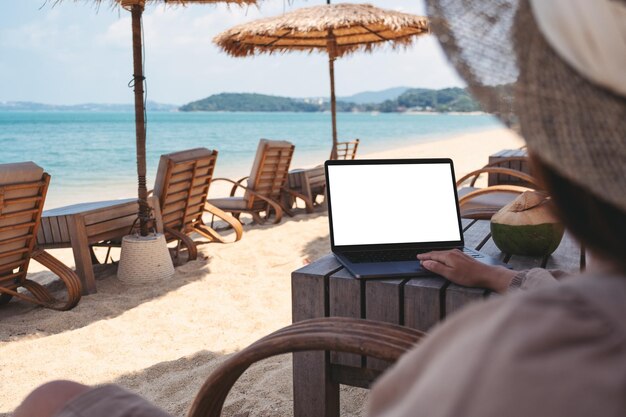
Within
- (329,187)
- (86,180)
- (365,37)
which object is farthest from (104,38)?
(329,187)

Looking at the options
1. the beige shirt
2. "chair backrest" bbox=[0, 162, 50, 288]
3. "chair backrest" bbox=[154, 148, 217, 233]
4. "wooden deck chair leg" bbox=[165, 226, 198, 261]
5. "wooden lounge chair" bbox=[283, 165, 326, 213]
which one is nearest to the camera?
the beige shirt

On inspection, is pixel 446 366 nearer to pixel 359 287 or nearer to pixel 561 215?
pixel 561 215

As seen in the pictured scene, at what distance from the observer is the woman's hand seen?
144 cm

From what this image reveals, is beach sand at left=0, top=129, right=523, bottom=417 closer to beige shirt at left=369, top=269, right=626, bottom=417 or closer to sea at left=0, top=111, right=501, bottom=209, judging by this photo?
beige shirt at left=369, top=269, right=626, bottom=417

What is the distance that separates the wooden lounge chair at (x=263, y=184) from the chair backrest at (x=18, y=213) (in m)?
3.07

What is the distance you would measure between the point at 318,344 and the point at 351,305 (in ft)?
1.54

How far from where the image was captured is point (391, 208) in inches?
74.4

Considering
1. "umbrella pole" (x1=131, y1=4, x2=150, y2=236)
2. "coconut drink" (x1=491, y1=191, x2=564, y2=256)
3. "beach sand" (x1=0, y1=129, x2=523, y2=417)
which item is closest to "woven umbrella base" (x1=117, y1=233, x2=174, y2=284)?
"beach sand" (x1=0, y1=129, x2=523, y2=417)

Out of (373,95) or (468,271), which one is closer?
(468,271)

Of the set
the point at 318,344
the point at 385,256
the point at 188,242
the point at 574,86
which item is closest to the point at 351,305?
the point at 385,256

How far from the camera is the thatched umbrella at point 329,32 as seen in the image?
24.1 feet

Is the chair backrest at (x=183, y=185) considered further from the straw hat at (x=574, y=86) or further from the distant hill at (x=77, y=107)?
the distant hill at (x=77, y=107)

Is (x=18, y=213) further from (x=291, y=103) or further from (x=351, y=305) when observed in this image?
(x=291, y=103)

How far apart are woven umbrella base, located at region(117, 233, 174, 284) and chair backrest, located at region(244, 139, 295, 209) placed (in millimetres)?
2375
